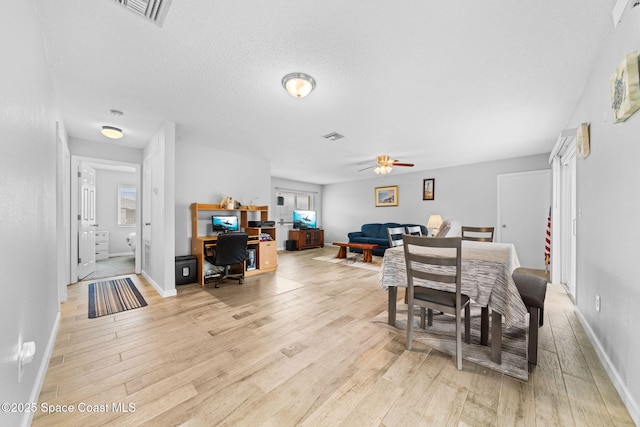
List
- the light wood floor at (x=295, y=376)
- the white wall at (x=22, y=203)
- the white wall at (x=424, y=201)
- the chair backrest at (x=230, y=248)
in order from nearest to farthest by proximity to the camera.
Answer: the white wall at (x=22, y=203) → the light wood floor at (x=295, y=376) → the chair backrest at (x=230, y=248) → the white wall at (x=424, y=201)

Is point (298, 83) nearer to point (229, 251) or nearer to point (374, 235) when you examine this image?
point (229, 251)

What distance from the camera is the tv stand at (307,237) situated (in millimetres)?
7875

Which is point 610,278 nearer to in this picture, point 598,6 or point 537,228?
point 598,6

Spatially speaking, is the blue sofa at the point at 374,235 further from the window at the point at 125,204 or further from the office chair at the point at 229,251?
the window at the point at 125,204

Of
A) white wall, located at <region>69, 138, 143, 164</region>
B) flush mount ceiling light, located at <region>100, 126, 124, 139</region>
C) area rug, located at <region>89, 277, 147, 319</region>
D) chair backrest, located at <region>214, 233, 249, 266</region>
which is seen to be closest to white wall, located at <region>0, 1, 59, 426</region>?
area rug, located at <region>89, 277, 147, 319</region>

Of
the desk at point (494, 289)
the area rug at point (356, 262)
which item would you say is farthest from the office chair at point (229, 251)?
the desk at point (494, 289)

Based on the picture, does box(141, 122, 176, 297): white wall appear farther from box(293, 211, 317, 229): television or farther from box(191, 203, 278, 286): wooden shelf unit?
box(293, 211, 317, 229): television

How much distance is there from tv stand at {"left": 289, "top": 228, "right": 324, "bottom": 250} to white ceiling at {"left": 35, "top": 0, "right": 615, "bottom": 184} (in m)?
4.52

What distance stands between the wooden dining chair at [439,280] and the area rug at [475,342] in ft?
0.54

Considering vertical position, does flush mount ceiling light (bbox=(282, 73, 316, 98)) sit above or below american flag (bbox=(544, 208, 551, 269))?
above

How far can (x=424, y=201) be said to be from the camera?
22.2 feet

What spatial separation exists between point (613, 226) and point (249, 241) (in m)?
4.54

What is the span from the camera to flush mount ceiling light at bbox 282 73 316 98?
222 centimetres

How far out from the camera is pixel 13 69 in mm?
1151
